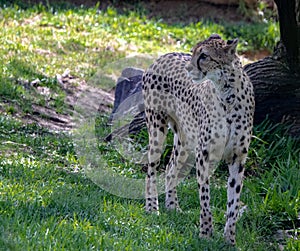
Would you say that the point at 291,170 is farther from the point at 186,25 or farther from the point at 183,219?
the point at 186,25

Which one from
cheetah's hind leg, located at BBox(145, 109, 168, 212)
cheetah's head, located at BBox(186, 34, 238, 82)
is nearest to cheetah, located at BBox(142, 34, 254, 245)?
cheetah's head, located at BBox(186, 34, 238, 82)

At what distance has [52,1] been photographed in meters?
14.1

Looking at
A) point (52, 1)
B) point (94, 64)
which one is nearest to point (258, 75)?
point (94, 64)

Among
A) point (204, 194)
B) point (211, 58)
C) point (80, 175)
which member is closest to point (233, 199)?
point (204, 194)

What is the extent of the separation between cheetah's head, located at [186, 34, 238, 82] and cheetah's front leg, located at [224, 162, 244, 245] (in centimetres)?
76

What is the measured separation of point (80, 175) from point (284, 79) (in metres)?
2.62

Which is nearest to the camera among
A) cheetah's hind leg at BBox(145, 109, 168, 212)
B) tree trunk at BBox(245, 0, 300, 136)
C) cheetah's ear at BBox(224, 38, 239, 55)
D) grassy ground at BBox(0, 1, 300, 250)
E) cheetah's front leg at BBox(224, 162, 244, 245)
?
grassy ground at BBox(0, 1, 300, 250)

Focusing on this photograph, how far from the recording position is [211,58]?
5371 millimetres

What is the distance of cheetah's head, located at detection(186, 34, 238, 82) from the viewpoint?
5.37m

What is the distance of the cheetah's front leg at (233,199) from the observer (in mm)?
5594

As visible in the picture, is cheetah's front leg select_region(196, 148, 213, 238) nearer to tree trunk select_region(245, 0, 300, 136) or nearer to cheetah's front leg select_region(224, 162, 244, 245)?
cheetah's front leg select_region(224, 162, 244, 245)

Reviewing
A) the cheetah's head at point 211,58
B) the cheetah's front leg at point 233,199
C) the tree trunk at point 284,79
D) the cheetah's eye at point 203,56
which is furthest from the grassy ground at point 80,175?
the cheetah's eye at point 203,56

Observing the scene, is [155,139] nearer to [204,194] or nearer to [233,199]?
[204,194]

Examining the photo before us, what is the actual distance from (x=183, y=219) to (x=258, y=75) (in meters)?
2.76
